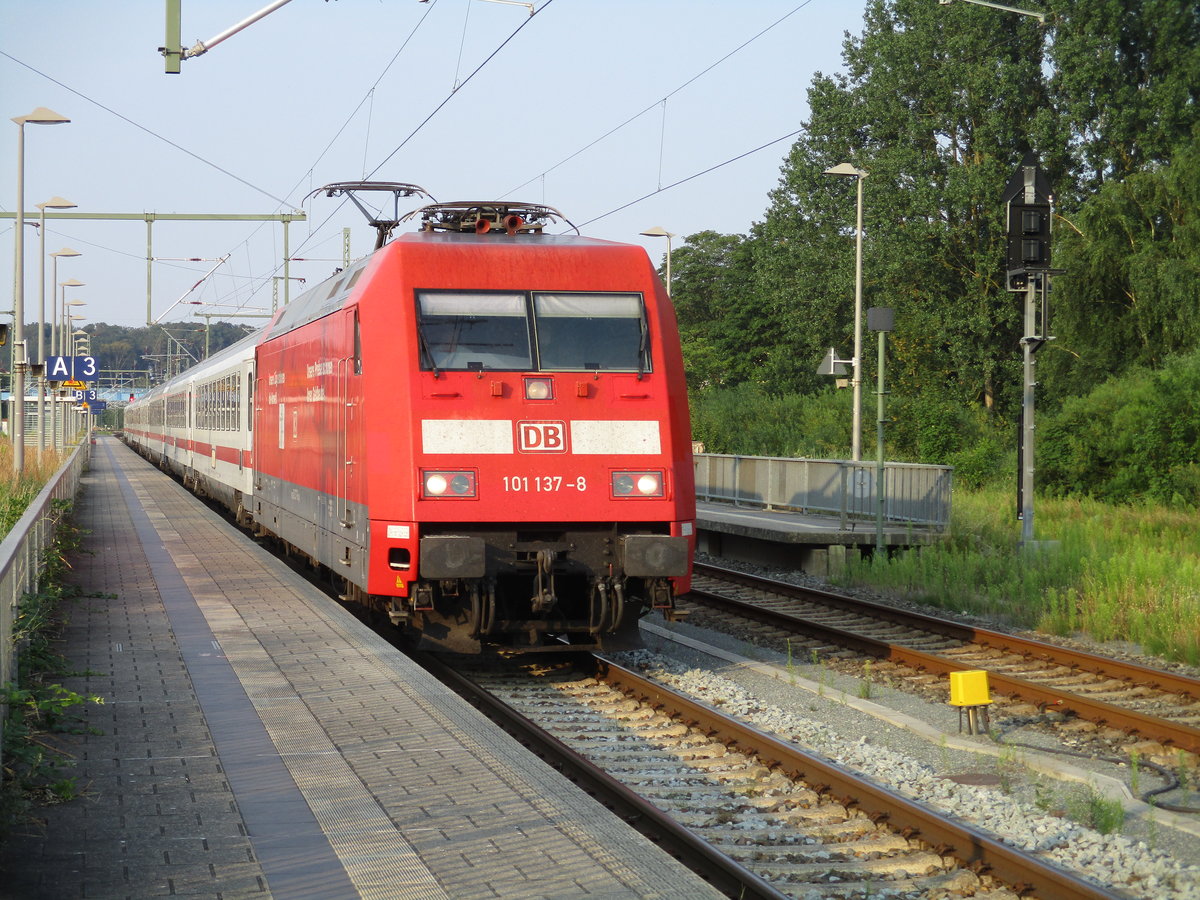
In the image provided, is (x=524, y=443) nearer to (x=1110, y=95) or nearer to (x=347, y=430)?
(x=347, y=430)

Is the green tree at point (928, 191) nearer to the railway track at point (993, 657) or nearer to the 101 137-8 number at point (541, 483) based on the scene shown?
the railway track at point (993, 657)

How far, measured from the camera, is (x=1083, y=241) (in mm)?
36656

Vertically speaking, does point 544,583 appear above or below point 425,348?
below

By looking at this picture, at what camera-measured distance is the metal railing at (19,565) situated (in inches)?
255

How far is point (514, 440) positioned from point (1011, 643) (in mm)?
5052

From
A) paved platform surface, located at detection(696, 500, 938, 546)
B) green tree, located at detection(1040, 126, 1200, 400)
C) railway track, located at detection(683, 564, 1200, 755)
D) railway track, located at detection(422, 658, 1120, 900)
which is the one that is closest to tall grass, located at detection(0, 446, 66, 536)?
railway track, located at detection(422, 658, 1120, 900)

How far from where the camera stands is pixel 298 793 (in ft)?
19.9

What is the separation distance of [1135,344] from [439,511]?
30355 millimetres

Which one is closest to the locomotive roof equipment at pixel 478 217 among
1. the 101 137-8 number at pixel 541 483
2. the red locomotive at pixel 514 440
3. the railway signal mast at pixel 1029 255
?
the red locomotive at pixel 514 440

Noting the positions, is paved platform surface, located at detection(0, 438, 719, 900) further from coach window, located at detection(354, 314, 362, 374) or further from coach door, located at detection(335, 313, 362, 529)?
coach window, located at detection(354, 314, 362, 374)

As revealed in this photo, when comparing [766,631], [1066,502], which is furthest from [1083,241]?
[766,631]

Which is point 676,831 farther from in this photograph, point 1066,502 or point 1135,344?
point 1135,344

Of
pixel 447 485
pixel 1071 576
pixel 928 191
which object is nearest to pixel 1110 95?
pixel 928 191

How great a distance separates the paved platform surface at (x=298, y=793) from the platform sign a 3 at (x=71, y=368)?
71.6 ft
